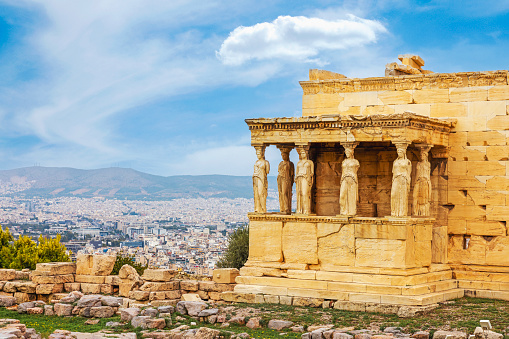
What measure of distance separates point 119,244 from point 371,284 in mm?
32998

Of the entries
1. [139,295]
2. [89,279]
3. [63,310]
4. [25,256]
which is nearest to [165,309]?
[139,295]

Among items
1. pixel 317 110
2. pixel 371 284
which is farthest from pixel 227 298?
pixel 317 110

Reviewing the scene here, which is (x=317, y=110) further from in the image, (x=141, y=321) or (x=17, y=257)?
(x=17, y=257)

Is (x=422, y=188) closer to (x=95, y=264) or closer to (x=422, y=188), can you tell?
(x=422, y=188)

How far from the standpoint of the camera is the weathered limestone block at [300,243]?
19453mm

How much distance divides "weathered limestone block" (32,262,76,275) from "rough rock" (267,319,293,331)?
7179 millimetres

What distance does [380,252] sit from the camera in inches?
737

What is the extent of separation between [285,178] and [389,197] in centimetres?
251

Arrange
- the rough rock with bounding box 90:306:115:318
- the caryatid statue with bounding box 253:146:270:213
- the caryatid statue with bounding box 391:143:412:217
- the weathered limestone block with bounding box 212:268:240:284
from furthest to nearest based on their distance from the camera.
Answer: the weathered limestone block with bounding box 212:268:240:284 < the caryatid statue with bounding box 253:146:270:213 < the rough rock with bounding box 90:306:115:318 < the caryatid statue with bounding box 391:143:412:217

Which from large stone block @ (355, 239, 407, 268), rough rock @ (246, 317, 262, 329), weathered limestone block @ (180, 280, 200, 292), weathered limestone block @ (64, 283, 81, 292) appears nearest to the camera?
rough rock @ (246, 317, 262, 329)

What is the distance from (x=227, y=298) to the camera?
65.1 ft

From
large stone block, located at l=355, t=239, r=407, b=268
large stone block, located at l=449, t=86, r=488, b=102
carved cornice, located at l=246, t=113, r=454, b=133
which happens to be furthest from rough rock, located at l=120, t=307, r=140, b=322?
large stone block, located at l=449, t=86, r=488, b=102

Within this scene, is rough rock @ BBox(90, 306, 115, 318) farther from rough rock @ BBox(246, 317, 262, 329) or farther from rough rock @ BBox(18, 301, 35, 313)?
rough rock @ BBox(246, 317, 262, 329)

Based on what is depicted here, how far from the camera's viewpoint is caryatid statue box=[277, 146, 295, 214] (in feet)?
68.1
